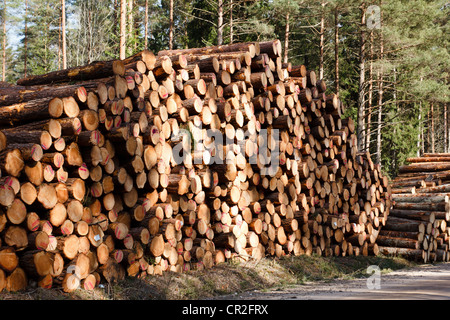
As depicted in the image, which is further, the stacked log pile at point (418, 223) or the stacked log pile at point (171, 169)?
the stacked log pile at point (418, 223)

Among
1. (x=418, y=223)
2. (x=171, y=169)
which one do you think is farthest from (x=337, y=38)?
(x=171, y=169)

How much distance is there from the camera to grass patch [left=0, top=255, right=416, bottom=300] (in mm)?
4996

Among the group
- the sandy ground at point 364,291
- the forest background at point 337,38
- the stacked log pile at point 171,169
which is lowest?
the sandy ground at point 364,291

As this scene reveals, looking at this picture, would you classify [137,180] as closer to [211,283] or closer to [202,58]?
[211,283]

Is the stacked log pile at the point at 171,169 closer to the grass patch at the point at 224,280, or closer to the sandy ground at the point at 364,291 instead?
the grass patch at the point at 224,280

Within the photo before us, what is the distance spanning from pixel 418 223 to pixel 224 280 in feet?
20.0

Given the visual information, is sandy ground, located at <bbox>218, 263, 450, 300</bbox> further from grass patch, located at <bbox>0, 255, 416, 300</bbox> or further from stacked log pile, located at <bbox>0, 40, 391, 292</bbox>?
stacked log pile, located at <bbox>0, 40, 391, 292</bbox>

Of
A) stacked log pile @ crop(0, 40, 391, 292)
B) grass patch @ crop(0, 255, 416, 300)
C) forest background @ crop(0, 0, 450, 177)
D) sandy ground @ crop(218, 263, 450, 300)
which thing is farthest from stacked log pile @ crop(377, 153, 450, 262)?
forest background @ crop(0, 0, 450, 177)

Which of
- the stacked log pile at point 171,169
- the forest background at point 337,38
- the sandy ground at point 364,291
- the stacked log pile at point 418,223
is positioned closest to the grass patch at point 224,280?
the stacked log pile at point 171,169

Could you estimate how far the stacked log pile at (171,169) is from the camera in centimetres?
478

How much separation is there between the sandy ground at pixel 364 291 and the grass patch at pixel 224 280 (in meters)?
0.36

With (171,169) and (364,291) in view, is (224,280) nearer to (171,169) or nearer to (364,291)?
(171,169)
